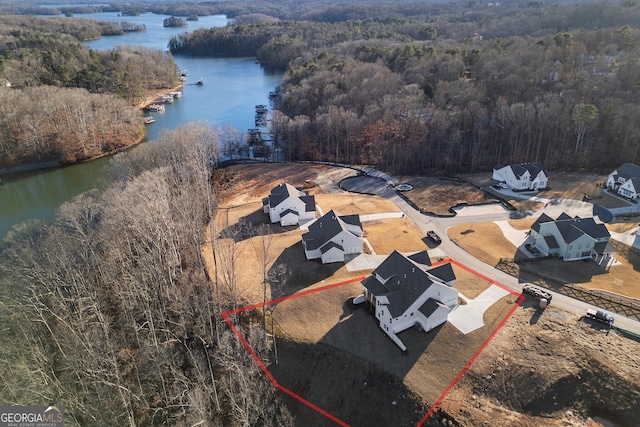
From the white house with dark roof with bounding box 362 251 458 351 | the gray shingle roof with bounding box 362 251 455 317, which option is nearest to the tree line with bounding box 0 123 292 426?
the white house with dark roof with bounding box 362 251 458 351

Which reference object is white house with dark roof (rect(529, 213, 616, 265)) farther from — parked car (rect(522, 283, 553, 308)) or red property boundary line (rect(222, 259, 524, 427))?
red property boundary line (rect(222, 259, 524, 427))

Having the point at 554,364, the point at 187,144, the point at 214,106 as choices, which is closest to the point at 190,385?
the point at 554,364

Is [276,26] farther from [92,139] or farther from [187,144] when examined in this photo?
[187,144]

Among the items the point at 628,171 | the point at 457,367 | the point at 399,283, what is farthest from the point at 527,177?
the point at 457,367

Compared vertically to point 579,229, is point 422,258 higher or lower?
lower

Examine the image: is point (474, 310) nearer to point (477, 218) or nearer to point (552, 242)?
point (552, 242)

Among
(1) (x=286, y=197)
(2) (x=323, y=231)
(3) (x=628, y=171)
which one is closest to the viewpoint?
(2) (x=323, y=231)
